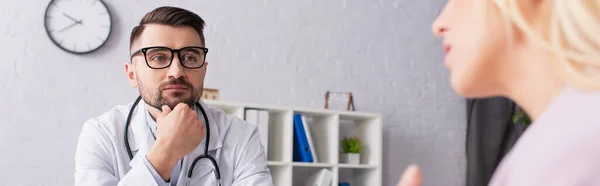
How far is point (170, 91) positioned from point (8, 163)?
1.91m

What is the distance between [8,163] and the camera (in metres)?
3.46

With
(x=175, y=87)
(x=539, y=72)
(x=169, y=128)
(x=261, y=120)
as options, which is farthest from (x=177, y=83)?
(x=261, y=120)

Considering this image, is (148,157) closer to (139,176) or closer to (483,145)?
(139,176)

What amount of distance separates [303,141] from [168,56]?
6.74 feet

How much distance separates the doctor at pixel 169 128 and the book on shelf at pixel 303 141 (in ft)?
5.81

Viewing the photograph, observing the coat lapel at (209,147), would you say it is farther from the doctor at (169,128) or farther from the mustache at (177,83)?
the mustache at (177,83)

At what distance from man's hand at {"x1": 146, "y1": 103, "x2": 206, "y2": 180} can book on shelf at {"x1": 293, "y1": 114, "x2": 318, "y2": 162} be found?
2.06m

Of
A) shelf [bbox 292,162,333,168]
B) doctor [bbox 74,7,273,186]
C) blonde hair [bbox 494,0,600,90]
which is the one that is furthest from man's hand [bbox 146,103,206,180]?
shelf [bbox 292,162,333,168]

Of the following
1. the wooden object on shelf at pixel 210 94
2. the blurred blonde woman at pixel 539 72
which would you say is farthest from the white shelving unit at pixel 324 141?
the blurred blonde woman at pixel 539 72

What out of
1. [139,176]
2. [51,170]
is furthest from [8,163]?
[139,176]

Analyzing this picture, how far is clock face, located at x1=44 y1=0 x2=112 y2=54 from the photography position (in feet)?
11.8

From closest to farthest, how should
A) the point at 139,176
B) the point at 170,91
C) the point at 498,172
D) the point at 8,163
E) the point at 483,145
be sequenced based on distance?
the point at 498,172, the point at 139,176, the point at 170,91, the point at 8,163, the point at 483,145

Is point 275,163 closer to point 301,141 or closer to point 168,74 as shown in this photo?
point 301,141

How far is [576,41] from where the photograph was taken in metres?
0.44
